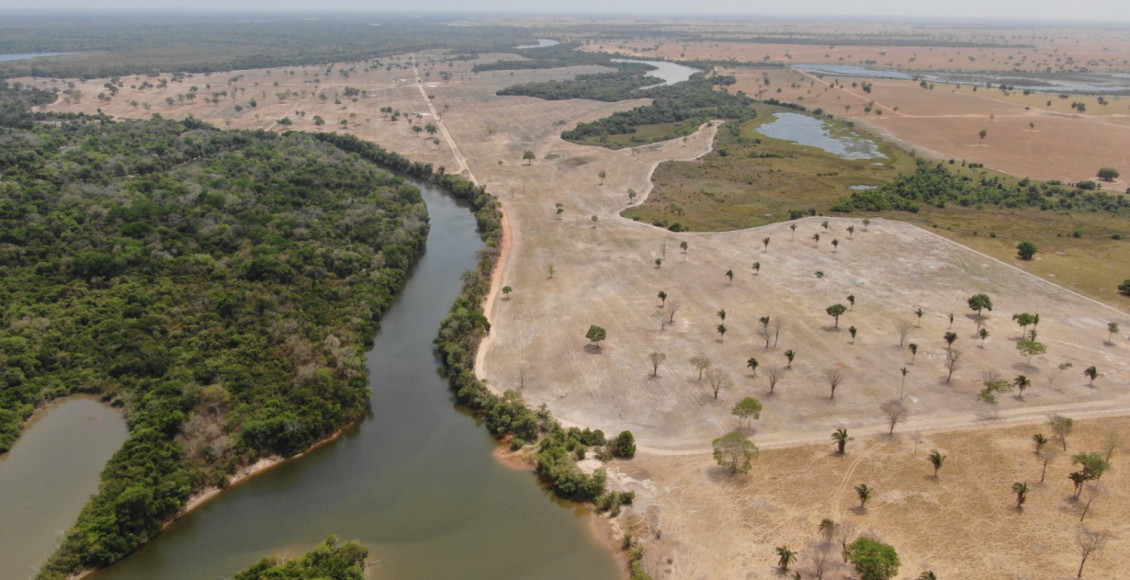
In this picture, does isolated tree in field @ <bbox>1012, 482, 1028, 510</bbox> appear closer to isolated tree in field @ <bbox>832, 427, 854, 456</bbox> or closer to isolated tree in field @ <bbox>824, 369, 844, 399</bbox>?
isolated tree in field @ <bbox>832, 427, 854, 456</bbox>

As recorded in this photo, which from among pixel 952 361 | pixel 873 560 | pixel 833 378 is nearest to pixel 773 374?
pixel 833 378

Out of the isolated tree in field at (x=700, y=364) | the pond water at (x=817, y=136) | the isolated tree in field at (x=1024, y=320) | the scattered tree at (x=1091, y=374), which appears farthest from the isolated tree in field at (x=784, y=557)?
the pond water at (x=817, y=136)

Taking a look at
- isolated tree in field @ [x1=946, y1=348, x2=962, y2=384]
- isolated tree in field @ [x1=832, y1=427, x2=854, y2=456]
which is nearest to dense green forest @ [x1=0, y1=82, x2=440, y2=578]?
isolated tree in field @ [x1=832, y1=427, x2=854, y2=456]

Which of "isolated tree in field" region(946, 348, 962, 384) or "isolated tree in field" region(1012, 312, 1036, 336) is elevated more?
"isolated tree in field" region(1012, 312, 1036, 336)

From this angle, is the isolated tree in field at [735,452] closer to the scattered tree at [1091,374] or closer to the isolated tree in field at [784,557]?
the isolated tree in field at [784,557]

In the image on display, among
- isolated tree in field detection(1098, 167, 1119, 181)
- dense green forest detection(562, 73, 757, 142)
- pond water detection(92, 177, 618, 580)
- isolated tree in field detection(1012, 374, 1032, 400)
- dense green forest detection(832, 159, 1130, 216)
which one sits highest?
dense green forest detection(562, 73, 757, 142)

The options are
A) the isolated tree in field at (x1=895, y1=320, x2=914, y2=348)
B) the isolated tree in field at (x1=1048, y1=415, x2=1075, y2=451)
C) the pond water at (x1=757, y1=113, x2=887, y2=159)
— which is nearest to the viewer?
the isolated tree in field at (x1=1048, y1=415, x2=1075, y2=451)
